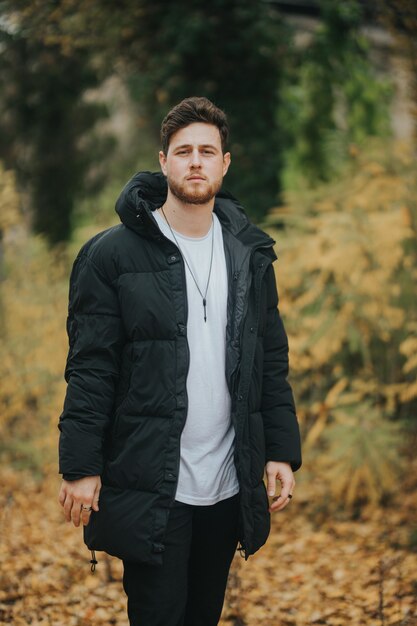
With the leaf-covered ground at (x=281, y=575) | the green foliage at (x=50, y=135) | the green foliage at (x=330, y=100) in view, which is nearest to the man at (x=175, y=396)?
the leaf-covered ground at (x=281, y=575)

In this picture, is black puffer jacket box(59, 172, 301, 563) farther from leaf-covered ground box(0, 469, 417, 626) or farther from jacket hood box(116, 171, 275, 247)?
leaf-covered ground box(0, 469, 417, 626)

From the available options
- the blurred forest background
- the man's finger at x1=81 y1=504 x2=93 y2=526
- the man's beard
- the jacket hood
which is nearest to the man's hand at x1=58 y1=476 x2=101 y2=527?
the man's finger at x1=81 y1=504 x2=93 y2=526

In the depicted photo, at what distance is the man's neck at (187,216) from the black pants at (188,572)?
91cm

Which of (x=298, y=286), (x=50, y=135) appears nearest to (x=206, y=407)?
(x=298, y=286)

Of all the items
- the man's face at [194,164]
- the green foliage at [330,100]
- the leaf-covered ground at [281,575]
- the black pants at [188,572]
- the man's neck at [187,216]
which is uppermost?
the green foliage at [330,100]

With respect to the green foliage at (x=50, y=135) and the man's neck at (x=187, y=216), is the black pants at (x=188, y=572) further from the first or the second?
the green foliage at (x=50, y=135)

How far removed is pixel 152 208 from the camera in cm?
239

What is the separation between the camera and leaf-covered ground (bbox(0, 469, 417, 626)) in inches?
131

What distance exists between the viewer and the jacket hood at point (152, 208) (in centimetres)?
219

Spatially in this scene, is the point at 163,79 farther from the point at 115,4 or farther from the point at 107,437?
the point at 107,437

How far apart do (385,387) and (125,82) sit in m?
5.93

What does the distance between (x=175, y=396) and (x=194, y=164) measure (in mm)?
752

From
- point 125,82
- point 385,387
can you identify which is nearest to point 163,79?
point 125,82

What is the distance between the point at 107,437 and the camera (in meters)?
2.17
